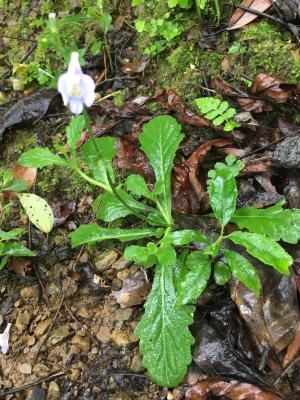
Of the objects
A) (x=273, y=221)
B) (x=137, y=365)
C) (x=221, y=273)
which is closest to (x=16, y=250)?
(x=137, y=365)

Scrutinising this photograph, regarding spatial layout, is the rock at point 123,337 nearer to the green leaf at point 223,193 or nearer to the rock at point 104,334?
the rock at point 104,334

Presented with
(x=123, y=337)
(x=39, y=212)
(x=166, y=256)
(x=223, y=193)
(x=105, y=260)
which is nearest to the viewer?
(x=166, y=256)

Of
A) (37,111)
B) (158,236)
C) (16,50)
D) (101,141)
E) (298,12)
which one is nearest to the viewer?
(158,236)

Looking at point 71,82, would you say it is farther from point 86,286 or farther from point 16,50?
point 16,50

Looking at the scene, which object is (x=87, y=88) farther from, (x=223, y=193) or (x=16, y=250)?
(x=16, y=250)

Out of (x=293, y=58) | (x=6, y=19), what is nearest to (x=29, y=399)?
(x=293, y=58)

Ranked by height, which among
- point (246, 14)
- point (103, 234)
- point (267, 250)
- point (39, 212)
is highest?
point (246, 14)

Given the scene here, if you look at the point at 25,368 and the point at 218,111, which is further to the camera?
the point at 218,111
